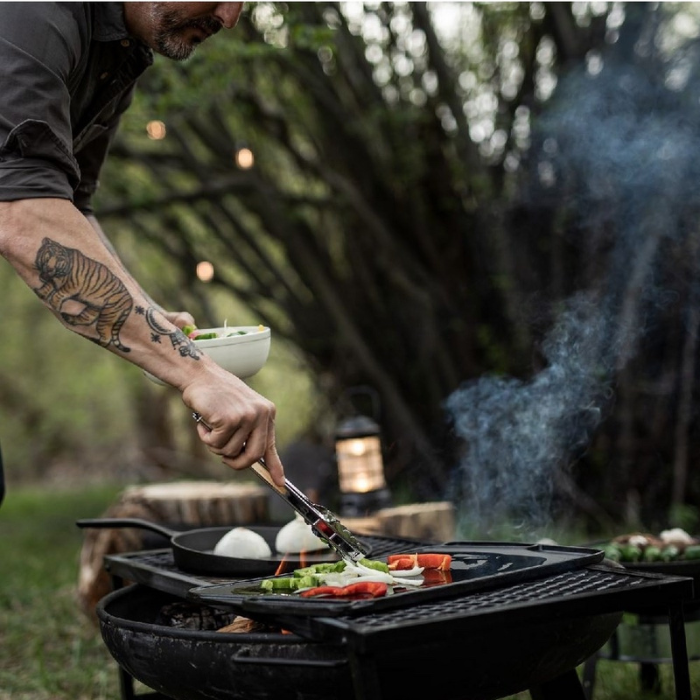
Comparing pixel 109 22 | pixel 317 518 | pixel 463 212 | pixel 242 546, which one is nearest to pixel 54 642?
pixel 242 546

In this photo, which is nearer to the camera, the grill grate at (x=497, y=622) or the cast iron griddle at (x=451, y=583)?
the grill grate at (x=497, y=622)

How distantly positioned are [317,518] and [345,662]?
44 cm

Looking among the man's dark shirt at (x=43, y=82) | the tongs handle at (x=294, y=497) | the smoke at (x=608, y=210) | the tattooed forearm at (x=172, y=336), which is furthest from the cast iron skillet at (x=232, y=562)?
the smoke at (x=608, y=210)

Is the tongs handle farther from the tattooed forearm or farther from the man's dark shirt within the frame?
the man's dark shirt

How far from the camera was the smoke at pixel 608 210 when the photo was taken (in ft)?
17.0

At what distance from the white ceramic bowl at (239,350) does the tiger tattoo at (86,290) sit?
310 millimetres

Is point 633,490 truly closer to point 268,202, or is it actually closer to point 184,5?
point 268,202

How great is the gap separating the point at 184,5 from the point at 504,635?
1565 mm

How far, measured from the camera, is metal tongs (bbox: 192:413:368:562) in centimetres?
202

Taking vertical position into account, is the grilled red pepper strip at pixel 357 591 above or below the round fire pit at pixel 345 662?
above

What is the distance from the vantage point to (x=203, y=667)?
6.08 feet

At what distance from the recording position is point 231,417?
179 centimetres

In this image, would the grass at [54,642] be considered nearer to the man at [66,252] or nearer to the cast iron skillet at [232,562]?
the cast iron skillet at [232,562]

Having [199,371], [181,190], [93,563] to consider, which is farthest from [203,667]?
[181,190]
